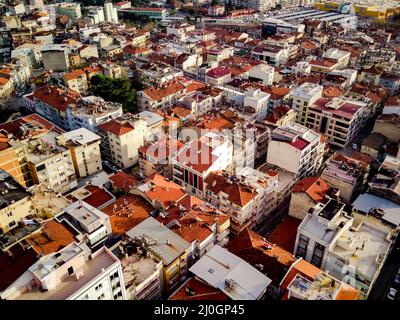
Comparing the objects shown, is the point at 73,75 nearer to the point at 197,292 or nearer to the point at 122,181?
the point at 122,181

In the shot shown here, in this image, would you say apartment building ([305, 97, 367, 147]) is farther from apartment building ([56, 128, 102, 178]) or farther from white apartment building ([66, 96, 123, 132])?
apartment building ([56, 128, 102, 178])

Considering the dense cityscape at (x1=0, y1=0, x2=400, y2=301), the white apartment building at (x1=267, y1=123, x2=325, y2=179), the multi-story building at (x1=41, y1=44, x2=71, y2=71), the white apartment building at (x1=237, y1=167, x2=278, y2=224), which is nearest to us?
the dense cityscape at (x1=0, y1=0, x2=400, y2=301)

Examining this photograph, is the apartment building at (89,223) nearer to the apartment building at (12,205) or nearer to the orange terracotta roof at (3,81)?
the apartment building at (12,205)

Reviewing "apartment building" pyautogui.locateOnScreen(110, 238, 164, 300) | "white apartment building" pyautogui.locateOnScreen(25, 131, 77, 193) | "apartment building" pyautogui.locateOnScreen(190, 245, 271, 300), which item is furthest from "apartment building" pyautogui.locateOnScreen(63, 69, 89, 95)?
"apartment building" pyautogui.locateOnScreen(190, 245, 271, 300)
